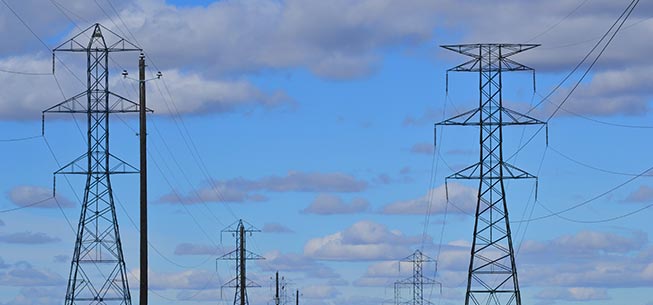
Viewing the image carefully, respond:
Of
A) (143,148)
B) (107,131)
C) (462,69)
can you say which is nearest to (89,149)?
(107,131)

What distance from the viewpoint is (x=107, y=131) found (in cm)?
7950

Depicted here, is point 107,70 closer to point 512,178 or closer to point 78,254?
point 78,254

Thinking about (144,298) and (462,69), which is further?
(462,69)

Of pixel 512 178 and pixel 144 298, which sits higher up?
pixel 512 178

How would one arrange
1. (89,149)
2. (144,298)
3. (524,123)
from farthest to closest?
(89,149)
(524,123)
(144,298)

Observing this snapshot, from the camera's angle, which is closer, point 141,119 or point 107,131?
point 141,119

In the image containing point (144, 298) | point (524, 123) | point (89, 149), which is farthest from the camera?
point (89, 149)

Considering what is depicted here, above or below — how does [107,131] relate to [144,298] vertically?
above

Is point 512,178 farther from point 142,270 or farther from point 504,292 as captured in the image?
point 142,270

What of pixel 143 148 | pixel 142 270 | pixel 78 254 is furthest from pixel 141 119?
pixel 78 254

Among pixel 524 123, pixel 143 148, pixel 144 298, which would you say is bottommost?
pixel 144 298

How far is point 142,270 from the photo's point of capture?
5144cm

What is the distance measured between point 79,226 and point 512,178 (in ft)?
67.6

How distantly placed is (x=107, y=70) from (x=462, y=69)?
58.8 ft
